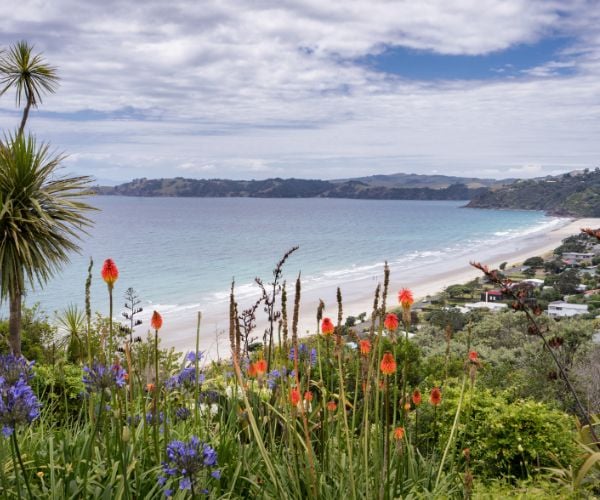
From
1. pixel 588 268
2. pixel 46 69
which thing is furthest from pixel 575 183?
pixel 46 69

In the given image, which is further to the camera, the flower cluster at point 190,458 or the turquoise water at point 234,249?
the turquoise water at point 234,249

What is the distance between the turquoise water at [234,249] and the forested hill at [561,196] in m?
17.8

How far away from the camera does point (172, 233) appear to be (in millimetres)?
105312

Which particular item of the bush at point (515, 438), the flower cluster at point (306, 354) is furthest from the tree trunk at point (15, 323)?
the bush at point (515, 438)

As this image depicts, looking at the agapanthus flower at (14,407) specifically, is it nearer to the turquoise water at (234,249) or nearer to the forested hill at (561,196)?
the turquoise water at (234,249)

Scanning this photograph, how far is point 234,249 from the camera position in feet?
264

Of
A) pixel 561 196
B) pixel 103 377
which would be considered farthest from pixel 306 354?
pixel 561 196

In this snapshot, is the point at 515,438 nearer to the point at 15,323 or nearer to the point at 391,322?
the point at 391,322

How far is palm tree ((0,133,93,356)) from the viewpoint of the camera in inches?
463

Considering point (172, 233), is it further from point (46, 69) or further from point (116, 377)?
point (116, 377)

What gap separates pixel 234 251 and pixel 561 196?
11834 cm

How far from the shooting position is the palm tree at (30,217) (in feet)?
38.6

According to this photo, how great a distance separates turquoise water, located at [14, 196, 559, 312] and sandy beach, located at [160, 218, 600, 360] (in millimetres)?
3074

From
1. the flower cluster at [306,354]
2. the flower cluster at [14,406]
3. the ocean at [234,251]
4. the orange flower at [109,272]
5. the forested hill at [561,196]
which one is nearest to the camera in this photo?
the flower cluster at [14,406]
